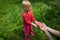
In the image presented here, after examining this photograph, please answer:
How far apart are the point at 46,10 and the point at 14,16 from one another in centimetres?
98

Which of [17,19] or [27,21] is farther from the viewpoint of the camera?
[17,19]

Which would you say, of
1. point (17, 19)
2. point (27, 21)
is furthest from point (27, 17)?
point (17, 19)

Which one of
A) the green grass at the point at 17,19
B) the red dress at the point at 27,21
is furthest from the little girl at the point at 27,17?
the green grass at the point at 17,19

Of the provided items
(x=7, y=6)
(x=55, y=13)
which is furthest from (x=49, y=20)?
(x=7, y=6)

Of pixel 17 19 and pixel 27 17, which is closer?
pixel 27 17

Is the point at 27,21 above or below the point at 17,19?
above

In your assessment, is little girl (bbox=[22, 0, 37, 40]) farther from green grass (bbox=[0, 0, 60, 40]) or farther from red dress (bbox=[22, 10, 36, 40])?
green grass (bbox=[0, 0, 60, 40])

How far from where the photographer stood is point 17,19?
7.70 metres

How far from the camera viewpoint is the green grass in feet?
22.5

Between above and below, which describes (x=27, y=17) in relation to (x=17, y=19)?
above

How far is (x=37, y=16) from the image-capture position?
7.72 m

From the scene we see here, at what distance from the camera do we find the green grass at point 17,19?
6.86m

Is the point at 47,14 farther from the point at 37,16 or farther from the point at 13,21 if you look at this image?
the point at 13,21

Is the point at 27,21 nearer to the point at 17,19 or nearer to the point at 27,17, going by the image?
the point at 27,17
